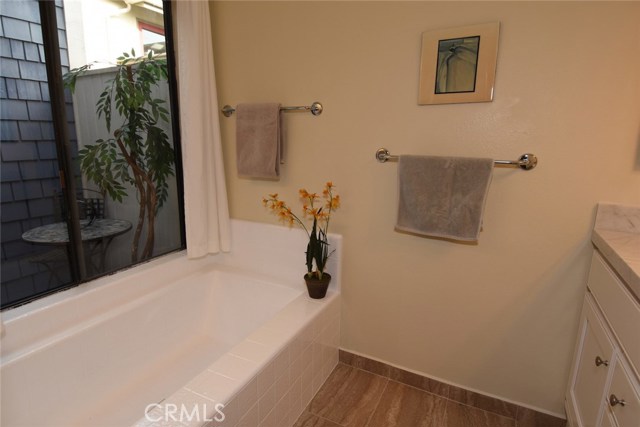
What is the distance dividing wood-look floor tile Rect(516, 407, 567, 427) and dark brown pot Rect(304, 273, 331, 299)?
3.53 ft

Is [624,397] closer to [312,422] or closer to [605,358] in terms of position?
[605,358]

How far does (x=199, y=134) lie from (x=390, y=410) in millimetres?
1771

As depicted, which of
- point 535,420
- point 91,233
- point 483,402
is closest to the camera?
point 535,420

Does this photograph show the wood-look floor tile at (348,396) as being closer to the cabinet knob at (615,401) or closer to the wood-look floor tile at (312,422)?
the wood-look floor tile at (312,422)

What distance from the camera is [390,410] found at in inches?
64.2

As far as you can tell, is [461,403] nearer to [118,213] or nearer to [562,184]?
[562,184]

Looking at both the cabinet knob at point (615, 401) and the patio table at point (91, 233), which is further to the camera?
the patio table at point (91, 233)

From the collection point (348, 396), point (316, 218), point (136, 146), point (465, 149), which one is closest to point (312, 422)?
point (348, 396)

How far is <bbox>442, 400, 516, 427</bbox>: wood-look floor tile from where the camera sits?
1547 millimetres

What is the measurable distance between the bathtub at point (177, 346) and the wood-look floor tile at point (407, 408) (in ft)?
1.13

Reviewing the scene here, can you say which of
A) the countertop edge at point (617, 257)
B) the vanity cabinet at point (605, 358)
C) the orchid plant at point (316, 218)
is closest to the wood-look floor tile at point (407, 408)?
the vanity cabinet at point (605, 358)

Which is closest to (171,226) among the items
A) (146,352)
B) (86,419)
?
(146,352)

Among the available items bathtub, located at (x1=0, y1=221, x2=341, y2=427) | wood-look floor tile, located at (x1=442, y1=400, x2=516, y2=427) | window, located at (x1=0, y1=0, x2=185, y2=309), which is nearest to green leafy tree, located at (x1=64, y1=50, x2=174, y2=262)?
window, located at (x1=0, y1=0, x2=185, y2=309)

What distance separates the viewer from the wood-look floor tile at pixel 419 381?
1.71 m
